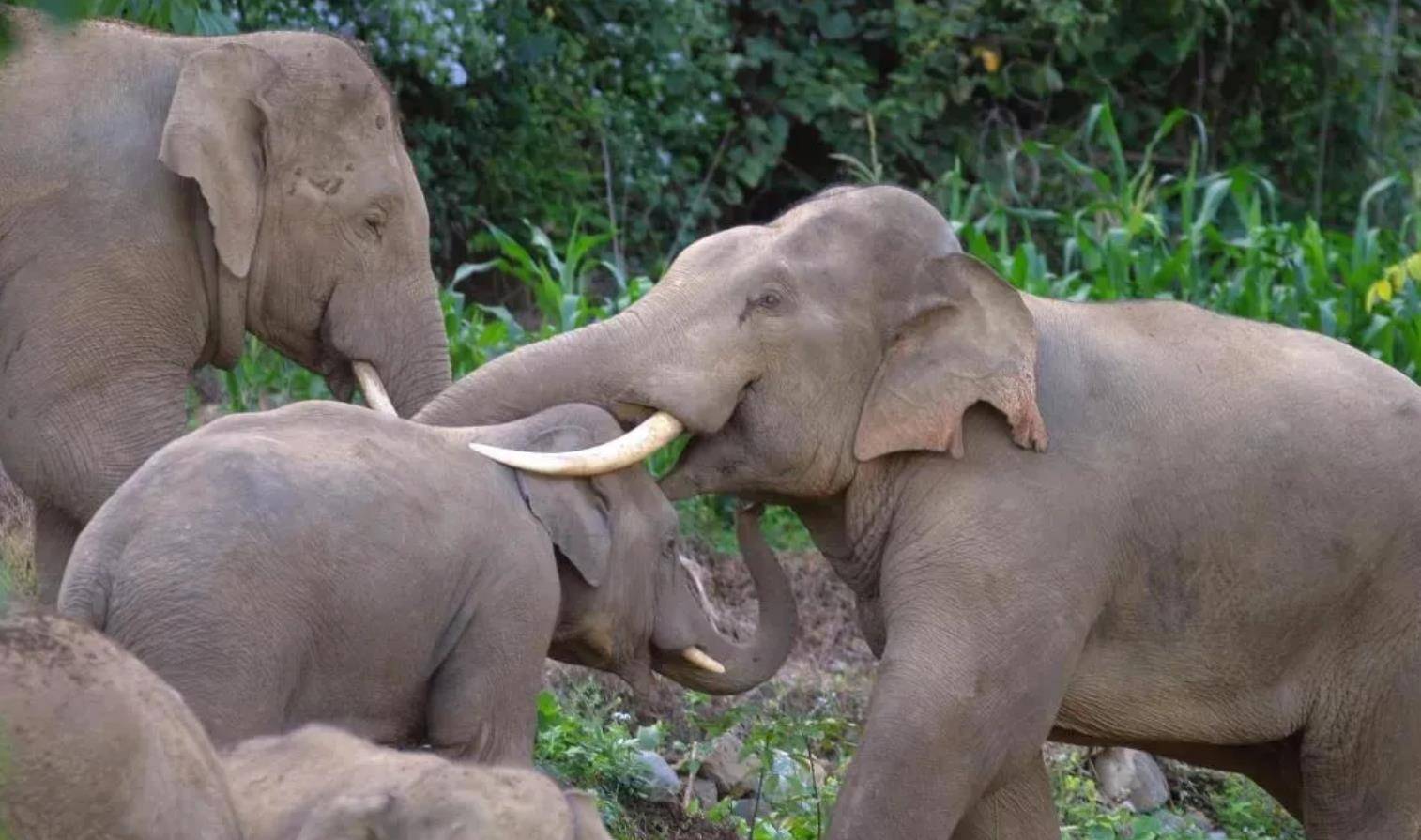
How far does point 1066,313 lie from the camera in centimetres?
573

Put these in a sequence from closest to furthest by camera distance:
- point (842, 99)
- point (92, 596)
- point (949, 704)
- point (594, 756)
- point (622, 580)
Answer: point (92, 596) < point (949, 704) < point (622, 580) < point (594, 756) < point (842, 99)

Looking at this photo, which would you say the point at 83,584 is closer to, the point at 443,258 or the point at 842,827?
the point at 842,827

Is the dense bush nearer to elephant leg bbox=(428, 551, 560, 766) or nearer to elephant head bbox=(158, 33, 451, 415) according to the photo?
elephant head bbox=(158, 33, 451, 415)

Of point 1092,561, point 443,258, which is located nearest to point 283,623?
point 1092,561

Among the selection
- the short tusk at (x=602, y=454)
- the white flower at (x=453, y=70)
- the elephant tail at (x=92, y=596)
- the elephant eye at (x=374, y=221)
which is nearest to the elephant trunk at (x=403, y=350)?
the elephant eye at (x=374, y=221)

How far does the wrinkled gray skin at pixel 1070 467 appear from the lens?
17.6 ft

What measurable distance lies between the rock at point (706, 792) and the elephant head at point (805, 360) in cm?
120

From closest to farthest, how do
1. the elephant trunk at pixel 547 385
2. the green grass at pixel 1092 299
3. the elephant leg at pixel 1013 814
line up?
the elephant trunk at pixel 547 385, the elephant leg at pixel 1013 814, the green grass at pixel 1092 299

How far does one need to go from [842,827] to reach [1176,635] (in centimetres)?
86

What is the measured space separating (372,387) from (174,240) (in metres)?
0.60

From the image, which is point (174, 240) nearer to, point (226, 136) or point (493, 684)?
point (226, 136)

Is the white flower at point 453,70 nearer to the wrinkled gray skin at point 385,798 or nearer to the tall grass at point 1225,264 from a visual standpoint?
the tall grass at point 1225,264

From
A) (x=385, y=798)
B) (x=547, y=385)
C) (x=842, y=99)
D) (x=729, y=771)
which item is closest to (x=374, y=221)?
(x=547, y=385)

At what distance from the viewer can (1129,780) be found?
741cm
